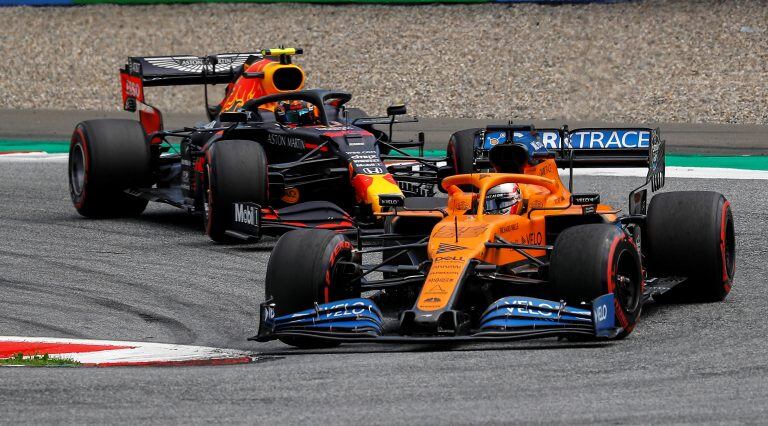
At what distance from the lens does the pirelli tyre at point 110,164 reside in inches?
643

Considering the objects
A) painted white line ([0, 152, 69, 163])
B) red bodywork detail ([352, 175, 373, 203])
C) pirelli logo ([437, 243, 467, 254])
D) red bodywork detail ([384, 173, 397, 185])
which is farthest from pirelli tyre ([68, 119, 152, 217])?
pirelli logo ([437, 243, 467, 254])

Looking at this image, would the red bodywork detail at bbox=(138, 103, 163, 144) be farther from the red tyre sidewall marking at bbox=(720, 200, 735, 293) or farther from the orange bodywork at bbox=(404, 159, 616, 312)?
the red tyre sidewall marking at bbox=(720, 200, 735, 293)

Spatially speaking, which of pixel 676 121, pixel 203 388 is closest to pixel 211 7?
pixel 676 121

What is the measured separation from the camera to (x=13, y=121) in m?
26.8

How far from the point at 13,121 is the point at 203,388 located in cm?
1985

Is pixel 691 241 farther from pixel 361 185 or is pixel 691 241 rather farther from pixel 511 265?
pixel 361 185

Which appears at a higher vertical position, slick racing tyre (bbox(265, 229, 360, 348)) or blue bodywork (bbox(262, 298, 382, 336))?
slick racing tyre (bbox(265, 229, 360, 348))

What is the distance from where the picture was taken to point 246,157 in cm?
1421

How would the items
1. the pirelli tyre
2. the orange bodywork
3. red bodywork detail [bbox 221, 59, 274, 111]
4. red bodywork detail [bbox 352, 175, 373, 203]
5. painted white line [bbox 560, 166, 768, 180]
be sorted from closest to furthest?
the orange bodywork → red bodywork detail [bbox 352, 175, 373, 203] → the pirelli tyre → red bodywork detail [bbox 221, 59, 274, 111] → painted white line [bbox 560, 166, 768, 180]

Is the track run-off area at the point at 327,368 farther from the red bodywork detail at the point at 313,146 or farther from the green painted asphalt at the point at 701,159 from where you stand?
the green painted asphalt at the point at 701,159

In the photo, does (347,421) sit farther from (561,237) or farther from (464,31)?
(464,31)

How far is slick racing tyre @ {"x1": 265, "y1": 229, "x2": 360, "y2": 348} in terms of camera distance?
31.4 ft

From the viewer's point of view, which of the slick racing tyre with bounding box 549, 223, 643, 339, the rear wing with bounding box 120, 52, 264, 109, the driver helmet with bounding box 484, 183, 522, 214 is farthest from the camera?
the rear wing with bounding box 120, 52, 264, 109

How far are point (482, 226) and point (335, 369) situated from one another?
1.84m
